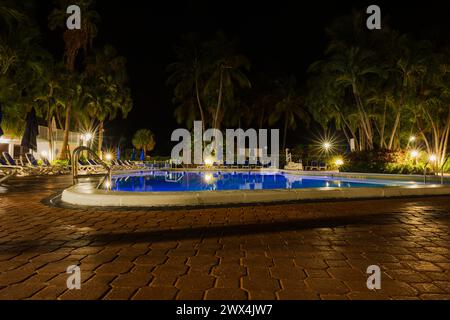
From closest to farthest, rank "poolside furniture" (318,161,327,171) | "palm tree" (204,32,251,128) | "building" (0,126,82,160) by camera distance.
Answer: "poolside furniture" (318,161,327,171) < "building" (0,126,82,160) < "palm tree" (204,32,251,128)

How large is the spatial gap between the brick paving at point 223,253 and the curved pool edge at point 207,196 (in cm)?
55

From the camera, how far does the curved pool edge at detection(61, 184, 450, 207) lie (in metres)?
6.59

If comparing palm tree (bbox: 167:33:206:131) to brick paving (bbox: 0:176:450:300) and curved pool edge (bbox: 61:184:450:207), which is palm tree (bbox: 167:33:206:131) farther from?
brick paving (bbox: 0:176:450:300)

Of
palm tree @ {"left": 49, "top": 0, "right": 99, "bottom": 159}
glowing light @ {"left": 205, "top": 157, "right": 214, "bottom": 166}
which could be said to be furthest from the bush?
→ palm tree @ {"left": 49, "top": 0, "right": 99, "bottom": 159}

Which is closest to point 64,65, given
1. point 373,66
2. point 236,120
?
point 236,120

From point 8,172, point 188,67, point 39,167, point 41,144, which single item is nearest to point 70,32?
point 188,67

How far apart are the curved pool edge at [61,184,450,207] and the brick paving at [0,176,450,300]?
21.8 inches

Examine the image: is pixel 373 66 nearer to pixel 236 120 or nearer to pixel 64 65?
pixel 236 120

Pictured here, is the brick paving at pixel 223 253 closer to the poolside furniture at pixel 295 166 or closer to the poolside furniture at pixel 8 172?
the poolside furniture at pixel 8 172

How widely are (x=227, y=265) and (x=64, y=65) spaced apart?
24.7m

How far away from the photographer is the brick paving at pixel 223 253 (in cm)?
254

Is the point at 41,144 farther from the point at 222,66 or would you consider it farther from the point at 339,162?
the point at 339,162
